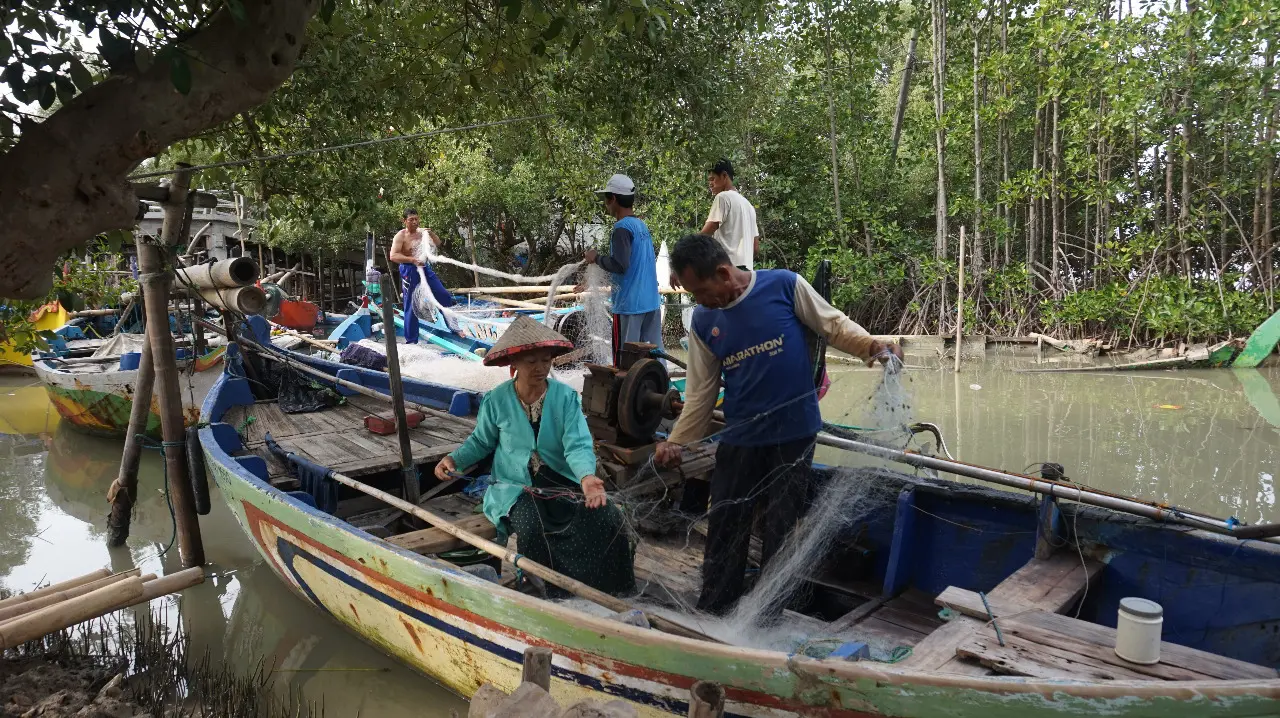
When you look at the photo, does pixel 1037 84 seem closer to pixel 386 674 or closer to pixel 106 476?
pixel 386 674

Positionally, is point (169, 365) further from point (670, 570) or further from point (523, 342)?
point (670, 570)

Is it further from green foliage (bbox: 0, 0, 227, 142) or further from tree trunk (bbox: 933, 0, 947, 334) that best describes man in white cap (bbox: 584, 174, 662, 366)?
tree trunk (bbox: 933, 0, 947, 334)

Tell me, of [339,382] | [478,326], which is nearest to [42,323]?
[478,326]

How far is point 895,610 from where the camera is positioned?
3.41 meters

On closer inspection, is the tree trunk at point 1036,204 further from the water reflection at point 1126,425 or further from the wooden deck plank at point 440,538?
the wooden deck plank at point 440,538

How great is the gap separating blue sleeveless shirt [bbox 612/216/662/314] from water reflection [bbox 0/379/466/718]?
2.70 m

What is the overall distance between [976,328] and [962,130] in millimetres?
3250

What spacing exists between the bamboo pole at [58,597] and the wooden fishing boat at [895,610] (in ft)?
2.36

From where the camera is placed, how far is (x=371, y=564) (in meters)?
3.40

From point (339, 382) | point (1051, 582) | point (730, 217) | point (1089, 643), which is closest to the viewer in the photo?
point (1089, 643)

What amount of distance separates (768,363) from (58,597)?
3076 mm

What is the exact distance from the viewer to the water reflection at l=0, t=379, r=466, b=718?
3926 mm

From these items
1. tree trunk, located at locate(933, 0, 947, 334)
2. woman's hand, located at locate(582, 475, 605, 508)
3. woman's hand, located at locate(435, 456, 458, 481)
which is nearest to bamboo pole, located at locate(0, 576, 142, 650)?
woman's hand, located at locate(435, 456, 458, 481)

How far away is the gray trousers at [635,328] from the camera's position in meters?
5.62
